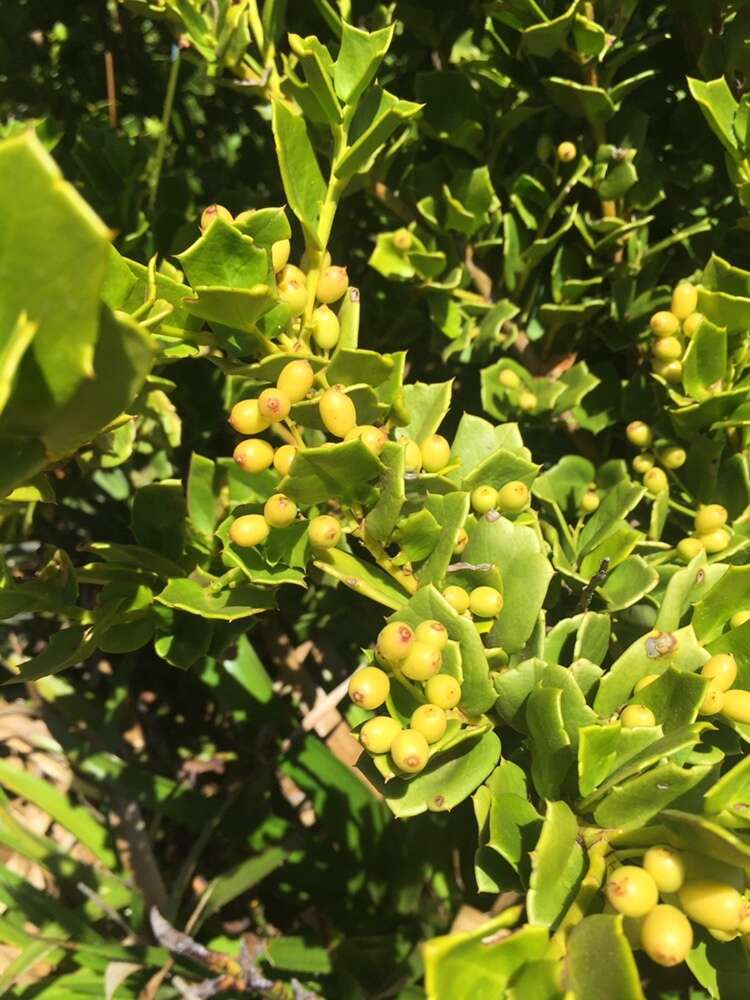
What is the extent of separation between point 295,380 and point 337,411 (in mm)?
46

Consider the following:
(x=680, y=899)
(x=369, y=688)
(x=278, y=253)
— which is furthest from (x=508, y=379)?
(x=680, y=899)

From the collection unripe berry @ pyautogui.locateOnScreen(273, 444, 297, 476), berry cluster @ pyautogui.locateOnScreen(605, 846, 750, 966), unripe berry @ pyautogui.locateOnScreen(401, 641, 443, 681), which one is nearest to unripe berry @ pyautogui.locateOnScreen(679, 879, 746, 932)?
berry cluster @ pyautogui.locateOnScreen(605, 846, 750, 966)

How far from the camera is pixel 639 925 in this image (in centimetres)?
58

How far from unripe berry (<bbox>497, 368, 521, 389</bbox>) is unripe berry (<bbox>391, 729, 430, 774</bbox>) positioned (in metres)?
0.64

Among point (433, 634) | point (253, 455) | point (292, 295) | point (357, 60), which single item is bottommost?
point (433, 634)

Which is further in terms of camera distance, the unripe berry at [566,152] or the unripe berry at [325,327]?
the unripe berry at [566,152]

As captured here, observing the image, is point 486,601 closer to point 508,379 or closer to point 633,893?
point 633,893

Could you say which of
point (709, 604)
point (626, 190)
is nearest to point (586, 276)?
point (626, 190)

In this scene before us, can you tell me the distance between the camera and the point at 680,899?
1.89ft

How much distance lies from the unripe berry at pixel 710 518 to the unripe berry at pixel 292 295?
530mm

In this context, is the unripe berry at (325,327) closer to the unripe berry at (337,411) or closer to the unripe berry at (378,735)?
the unripe berry at (337,411)

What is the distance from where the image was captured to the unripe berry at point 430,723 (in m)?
0.66

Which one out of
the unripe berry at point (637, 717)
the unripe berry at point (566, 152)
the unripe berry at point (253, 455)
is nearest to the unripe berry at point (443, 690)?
the unripe berry at point (637, 717)

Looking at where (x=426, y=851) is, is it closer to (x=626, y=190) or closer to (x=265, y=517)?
(x=265, y=517)
